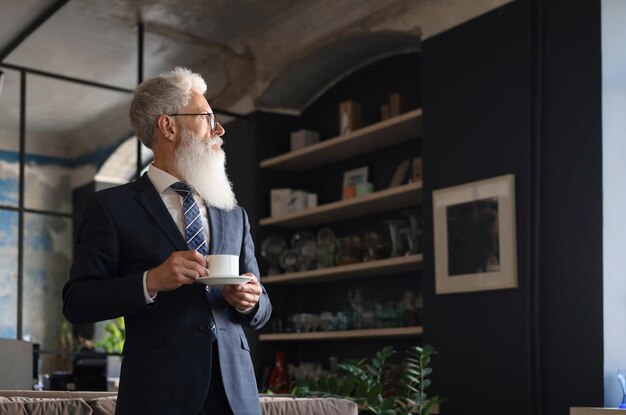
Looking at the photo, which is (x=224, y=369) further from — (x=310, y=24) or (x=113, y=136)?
(x=113, y=136)

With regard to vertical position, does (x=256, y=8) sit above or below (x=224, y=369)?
above

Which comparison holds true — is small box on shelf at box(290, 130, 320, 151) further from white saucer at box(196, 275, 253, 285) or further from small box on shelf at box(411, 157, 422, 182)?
white saucer at box(196, 275, 253, 285)

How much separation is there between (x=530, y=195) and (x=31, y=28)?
11.6 ft

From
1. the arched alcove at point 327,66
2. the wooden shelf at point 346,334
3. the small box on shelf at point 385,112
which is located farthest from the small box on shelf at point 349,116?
the wooden shelf at point 346,334

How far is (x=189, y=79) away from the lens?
1.94m

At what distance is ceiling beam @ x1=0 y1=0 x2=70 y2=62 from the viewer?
5.70m

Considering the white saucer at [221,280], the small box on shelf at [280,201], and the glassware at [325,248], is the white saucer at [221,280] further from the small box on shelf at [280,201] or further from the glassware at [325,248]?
the small box on shelf at [280,201]

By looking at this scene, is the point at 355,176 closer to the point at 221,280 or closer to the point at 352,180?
the point at 352,180

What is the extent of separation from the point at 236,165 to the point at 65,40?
58.1 inches

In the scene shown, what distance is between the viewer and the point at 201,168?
6.22 ft

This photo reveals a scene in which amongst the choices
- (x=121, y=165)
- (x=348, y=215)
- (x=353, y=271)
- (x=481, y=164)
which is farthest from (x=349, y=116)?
(x=121, y=165)

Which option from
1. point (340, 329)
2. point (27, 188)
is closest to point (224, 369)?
point (340, 329)

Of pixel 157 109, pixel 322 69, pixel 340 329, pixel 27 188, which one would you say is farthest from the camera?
pixel 27 188

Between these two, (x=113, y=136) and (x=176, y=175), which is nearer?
(x=176, y=175)
